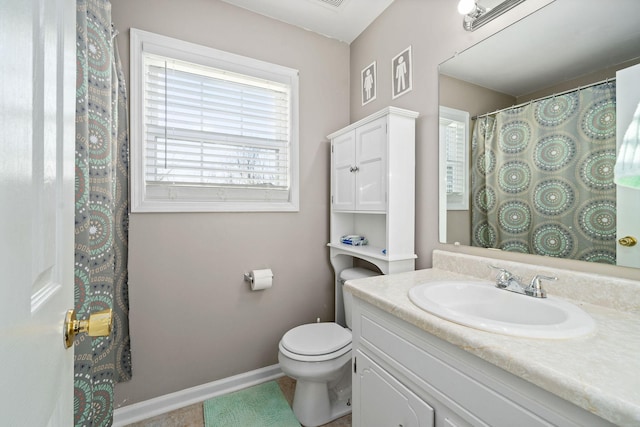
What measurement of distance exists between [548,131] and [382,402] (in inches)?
47.5

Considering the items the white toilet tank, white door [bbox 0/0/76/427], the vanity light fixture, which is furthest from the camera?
the white toilet tank

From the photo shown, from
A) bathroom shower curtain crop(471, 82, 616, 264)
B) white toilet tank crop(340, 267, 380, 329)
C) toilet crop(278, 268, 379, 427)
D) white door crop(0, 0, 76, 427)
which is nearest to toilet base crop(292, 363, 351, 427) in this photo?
toilet crop(278, 268, 379, 427)

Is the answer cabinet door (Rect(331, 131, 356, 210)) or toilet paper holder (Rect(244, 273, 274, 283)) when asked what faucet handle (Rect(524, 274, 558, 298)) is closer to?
cabinet door (Rect(331, 131, 356, 210))

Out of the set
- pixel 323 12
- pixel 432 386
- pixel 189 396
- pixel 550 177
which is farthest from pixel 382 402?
pixel 323 12

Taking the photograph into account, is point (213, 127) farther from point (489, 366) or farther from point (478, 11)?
point (489, 366)

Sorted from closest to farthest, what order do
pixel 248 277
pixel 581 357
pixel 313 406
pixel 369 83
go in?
pixel 581 357, pixel 313 406, pixel 248 277, pixel 369 83

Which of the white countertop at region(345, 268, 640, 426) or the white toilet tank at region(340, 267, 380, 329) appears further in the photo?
the white toilet tank at region(340, 267, 380, 329)

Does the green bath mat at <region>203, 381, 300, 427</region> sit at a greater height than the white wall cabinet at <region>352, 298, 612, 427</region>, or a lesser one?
lesser

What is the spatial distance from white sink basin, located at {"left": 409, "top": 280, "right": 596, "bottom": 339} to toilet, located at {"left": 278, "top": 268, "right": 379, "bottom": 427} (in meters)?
0.69

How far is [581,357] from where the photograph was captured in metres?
0.60

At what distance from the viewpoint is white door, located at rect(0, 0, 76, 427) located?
28 cm

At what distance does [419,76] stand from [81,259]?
1857mm

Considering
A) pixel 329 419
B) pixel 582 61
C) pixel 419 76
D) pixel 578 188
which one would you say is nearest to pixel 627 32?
pixel 582 61

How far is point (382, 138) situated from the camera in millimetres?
1562
